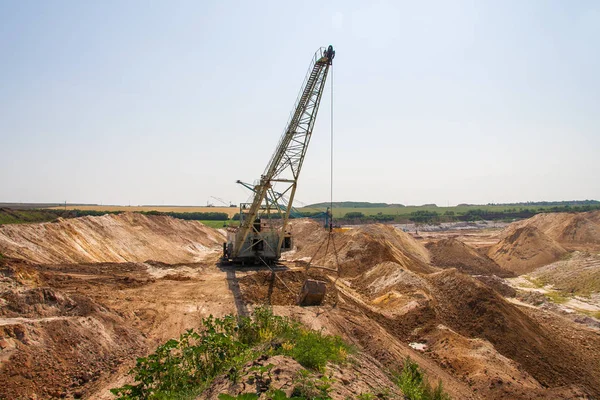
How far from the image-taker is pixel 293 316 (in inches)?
543

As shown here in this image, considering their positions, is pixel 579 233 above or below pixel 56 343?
above

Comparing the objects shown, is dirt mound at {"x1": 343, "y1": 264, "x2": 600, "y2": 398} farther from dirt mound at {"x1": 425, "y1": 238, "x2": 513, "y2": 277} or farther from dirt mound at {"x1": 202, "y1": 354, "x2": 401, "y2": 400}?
dirt mound at {"x1": 425, "y1": 238, "x2": 513, "y2": 277}

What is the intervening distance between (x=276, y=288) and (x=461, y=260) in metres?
27.9

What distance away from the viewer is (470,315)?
1741 cm

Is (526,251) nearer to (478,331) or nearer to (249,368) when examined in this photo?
(478,331)

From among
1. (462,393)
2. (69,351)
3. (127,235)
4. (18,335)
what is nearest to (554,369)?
(462,393)

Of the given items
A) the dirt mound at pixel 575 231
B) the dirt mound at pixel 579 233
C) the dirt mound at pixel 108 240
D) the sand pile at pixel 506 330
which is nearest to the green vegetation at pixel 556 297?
the sand pile at pixel 506 330

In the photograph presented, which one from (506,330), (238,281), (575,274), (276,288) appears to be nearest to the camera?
(506,330)

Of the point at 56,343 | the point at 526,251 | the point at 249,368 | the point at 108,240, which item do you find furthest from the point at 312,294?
the point at 526,251

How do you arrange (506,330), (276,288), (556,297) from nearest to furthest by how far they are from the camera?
(506,330), (276,288), (556,297)

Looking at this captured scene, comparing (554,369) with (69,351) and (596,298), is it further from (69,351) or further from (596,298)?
(69,351)

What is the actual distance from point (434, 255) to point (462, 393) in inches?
1355

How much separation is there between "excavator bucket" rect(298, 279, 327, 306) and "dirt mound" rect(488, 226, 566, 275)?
30.1m

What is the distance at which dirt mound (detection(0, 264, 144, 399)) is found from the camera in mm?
8734
